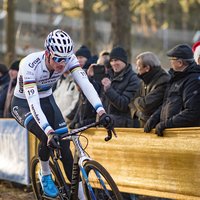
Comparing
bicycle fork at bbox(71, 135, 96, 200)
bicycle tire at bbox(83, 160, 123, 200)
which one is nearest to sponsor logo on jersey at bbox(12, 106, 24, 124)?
bicycle fork at bbox(71, 135, 96, 200)

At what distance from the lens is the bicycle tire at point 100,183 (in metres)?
3.85

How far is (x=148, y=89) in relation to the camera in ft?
19.9

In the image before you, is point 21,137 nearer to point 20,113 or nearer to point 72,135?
point 20,113

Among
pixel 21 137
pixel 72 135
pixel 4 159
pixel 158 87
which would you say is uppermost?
pixel 158 87

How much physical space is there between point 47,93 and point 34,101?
0.73 m

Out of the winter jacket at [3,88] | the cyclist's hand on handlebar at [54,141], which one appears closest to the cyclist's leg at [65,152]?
the cyclist's hand on handlebar at [54,141]

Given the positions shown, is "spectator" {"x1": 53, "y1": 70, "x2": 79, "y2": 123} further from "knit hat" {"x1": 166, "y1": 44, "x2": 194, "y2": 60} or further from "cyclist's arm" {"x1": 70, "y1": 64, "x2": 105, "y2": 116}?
"cyclist's arm" {"x1": 70, "y1": 64, "x2": 105, "y2": 116}

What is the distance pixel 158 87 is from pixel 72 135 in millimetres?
1931

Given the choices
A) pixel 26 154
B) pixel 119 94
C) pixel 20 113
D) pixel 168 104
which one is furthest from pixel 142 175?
pixel 26 154

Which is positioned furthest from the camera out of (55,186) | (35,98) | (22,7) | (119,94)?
(22,7)

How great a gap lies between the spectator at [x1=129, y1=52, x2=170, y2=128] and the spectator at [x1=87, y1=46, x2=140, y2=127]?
0.79 feet

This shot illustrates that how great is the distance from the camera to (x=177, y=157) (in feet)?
16.8

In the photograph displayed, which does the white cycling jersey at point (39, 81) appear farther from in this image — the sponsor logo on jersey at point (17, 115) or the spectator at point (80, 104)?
the spectator at point (80, 104)

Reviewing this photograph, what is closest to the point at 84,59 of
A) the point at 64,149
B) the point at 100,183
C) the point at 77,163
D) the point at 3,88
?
the point at 3,88
